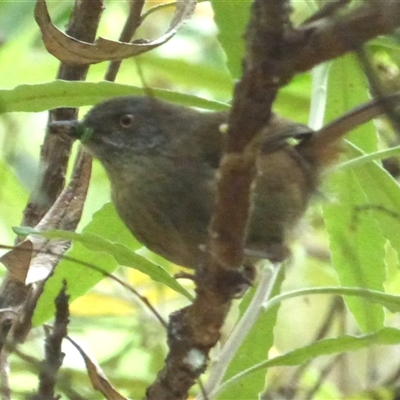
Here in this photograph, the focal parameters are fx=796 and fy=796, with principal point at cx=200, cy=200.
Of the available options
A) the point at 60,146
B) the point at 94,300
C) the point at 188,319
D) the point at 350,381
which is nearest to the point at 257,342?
the point at 188,319

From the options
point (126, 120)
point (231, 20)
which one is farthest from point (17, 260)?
point (126, 120)

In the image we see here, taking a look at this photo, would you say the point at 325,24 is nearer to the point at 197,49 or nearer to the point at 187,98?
the point at 187,98

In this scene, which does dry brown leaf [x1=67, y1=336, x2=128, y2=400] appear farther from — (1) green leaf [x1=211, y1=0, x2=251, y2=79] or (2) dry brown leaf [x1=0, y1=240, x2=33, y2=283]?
(1) green leaf [x1=211, y1=0, x2=251, y2=79]

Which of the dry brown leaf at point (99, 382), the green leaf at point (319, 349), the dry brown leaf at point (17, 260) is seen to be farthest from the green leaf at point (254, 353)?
the dry brown leaf at point (17, 260)

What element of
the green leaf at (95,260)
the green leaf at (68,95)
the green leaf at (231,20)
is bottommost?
the green leaf at (95,260)

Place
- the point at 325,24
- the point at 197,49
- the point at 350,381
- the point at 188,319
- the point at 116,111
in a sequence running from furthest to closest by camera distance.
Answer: the point at 197,49 → the point at 350,381 → the point at 116,111 → the point at 188,319 → the point at 325,24

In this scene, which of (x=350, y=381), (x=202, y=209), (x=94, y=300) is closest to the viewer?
(x=202, y=209)

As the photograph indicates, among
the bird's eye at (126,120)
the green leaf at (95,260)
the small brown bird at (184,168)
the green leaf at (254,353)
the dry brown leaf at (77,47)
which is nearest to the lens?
the dry brown leaf at (77,47)

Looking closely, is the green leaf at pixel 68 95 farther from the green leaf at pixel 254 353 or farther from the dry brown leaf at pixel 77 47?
the green leaf at pixel 254 353

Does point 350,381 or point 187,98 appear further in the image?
point 350,381
